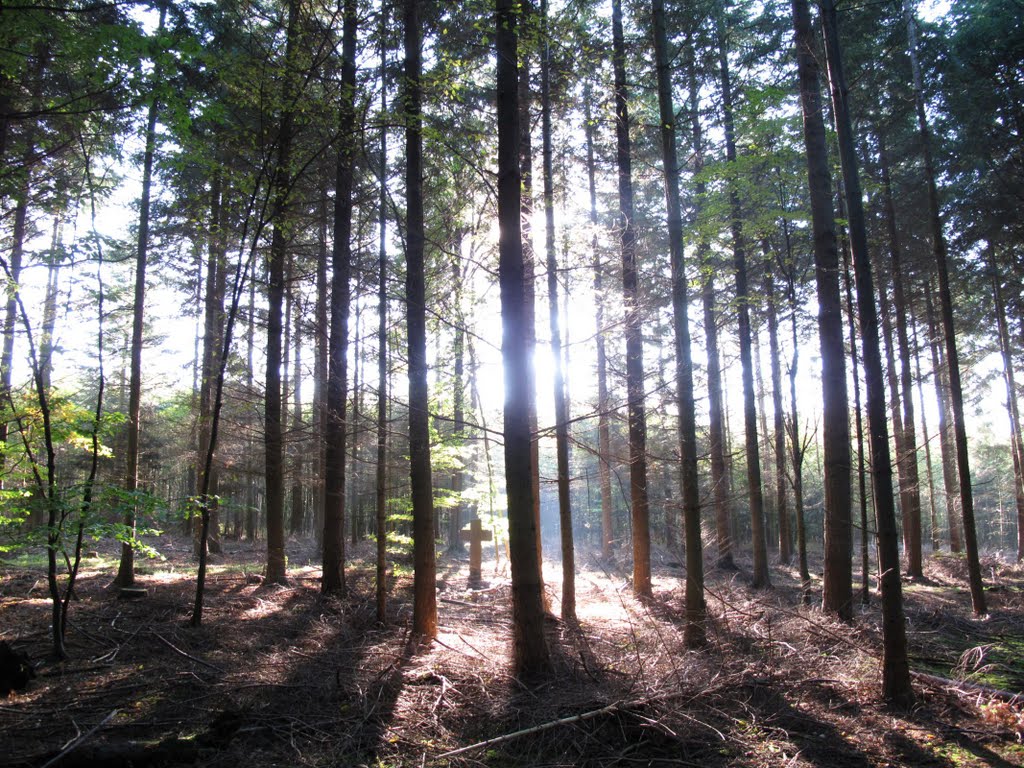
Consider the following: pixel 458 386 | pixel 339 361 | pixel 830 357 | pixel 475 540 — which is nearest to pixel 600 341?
pixel 458 386

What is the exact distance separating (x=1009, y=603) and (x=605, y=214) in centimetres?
1278

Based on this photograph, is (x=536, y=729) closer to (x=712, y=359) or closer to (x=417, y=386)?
(x=417, y=386)

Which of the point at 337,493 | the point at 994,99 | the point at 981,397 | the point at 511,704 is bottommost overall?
the point at 511,704

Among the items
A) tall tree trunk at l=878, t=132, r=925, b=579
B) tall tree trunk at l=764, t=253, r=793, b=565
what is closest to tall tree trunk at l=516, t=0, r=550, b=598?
tall tree trunk at l=764, t=253, r=793, b=565

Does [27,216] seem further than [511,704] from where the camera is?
Yes

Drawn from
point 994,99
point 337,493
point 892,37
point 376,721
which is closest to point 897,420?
point 994,99

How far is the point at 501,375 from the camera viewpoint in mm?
6949

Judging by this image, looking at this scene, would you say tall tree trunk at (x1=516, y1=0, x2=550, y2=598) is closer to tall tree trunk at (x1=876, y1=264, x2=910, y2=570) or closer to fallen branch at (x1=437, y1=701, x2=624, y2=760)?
fallen branch at (x1=437, y1=701, x2=624, y2=760)

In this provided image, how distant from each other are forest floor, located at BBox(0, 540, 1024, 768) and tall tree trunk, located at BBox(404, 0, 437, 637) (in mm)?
685

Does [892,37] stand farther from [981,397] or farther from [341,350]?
[981,397]

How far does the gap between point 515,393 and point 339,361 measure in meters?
4.41

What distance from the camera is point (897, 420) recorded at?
1641 cm

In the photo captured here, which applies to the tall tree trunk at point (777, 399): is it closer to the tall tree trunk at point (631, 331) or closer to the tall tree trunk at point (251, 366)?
the tall tree trunk at point (631, 331)

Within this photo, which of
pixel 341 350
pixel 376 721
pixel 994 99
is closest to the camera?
pixel 376 721
